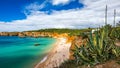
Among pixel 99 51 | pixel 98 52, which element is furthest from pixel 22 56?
pixel 99 51

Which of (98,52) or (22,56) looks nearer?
(98,52)

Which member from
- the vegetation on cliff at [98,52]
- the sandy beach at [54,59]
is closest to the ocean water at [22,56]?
the sandy beach at [54,59]

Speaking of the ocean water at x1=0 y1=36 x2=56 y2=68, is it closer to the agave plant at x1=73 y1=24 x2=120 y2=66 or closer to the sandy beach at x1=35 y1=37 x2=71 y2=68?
the sandy beach at x1=35 y1=37 x2=71 y2=68

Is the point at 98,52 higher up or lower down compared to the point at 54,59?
higher up

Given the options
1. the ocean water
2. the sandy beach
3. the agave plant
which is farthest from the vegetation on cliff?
the ocean water

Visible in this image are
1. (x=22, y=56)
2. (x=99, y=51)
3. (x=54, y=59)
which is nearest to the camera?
(x=99, y=51)

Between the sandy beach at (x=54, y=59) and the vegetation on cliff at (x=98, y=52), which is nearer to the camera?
the vegetation on cliff at (x=98, y=52)

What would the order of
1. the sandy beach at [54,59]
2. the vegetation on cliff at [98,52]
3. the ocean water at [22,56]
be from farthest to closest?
the ocean water at [22,56] → the sandy beach at [54,59] → the vegetation on cliff at [98,52]

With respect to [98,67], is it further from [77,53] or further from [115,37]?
[115,37]

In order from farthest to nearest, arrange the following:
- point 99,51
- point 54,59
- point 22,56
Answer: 1. point 22,56
2. point 54,59
3. point 99,51

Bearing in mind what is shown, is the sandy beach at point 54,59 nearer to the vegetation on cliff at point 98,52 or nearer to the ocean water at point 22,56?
the ocean water at point 22,56

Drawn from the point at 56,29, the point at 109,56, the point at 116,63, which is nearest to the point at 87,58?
the point at 109,56

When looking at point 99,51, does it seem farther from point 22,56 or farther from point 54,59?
point 22,56
